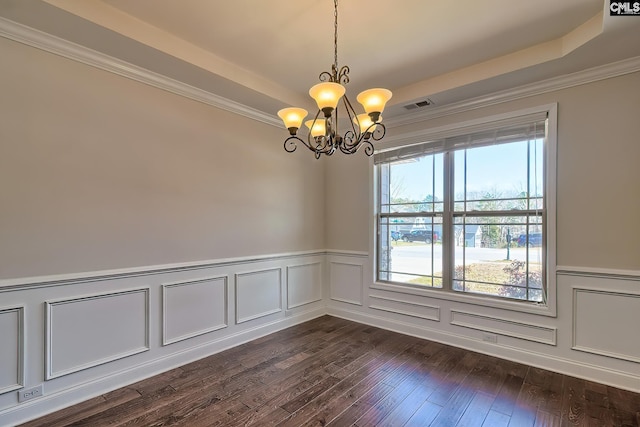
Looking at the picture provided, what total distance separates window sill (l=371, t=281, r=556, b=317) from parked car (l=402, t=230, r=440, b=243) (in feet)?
1.99

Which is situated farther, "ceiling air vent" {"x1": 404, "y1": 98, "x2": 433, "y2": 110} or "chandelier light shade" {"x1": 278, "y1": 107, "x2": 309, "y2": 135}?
"ceiling air vent" {"x1": 404, "y1": 98, "x2": 433, "y2": 110}

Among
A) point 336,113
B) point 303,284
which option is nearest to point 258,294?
point 303,284

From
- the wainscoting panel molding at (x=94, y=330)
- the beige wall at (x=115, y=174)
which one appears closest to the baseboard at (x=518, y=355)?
the beige wall at (x=115, y=174)

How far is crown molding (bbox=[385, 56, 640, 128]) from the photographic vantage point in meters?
2.65

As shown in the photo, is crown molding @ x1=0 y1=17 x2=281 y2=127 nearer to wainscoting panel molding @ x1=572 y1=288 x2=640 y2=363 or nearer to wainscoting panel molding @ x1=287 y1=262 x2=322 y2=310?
wainscoting panel molding @ x1=287 y1=262 x2=322 y2=310

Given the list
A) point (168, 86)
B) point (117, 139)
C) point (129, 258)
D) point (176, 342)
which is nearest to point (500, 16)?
point (168, 86)

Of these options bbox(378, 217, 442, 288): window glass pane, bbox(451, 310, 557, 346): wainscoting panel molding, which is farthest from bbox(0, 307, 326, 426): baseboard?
bbox(451, 310, 557, 346): wainscoting panel molding

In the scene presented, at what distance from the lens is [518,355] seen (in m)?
3.10

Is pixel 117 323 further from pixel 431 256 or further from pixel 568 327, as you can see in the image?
pixel 568 327

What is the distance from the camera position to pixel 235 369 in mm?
2955

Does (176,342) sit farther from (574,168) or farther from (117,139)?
(574,168)

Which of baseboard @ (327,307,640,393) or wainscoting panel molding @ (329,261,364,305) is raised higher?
wainscoting panel molding @ (329,261,364,305)

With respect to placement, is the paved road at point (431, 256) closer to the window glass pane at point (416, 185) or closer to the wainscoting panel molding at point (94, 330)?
the window glass pane at point (416, 185)

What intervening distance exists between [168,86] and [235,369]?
111 inches
